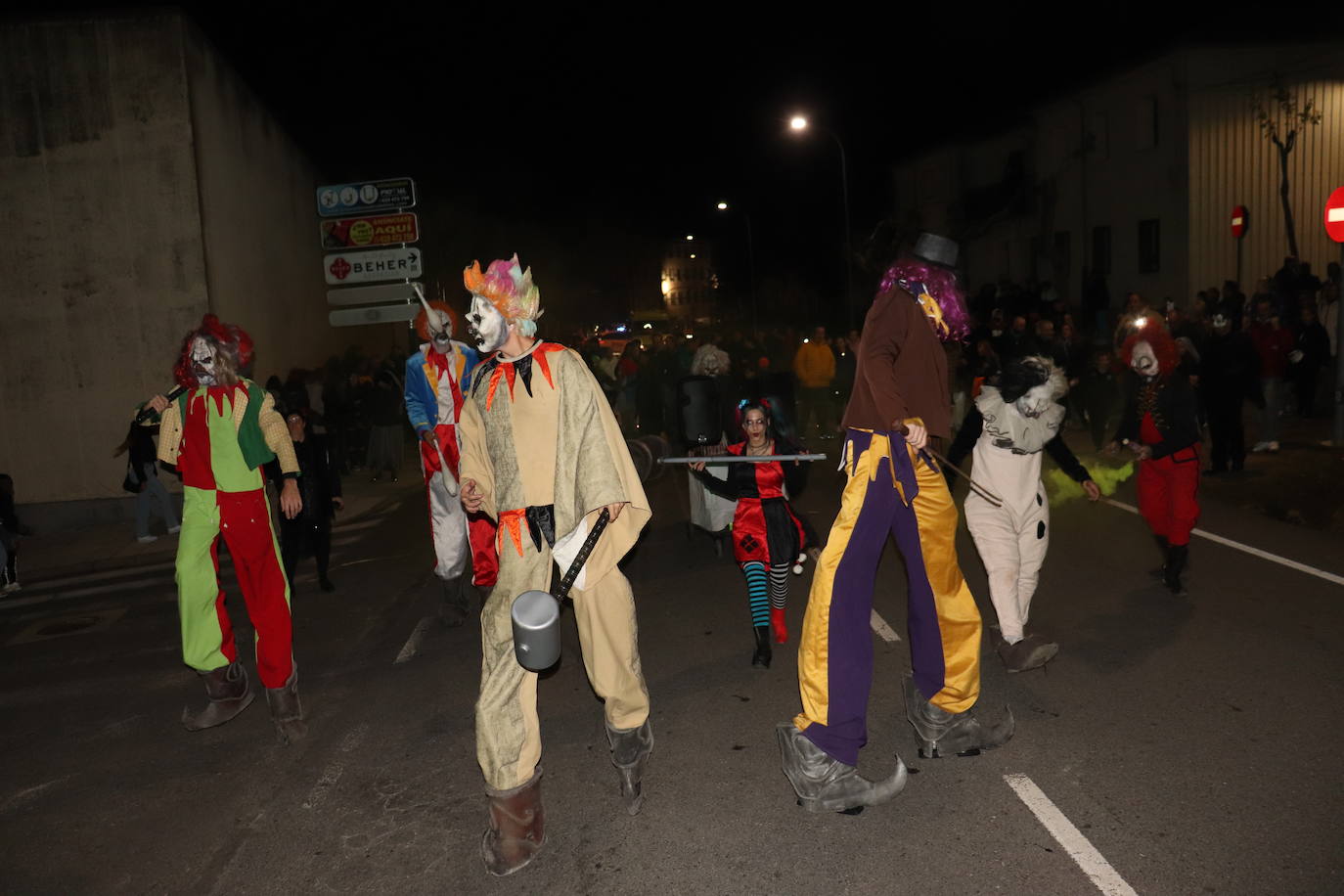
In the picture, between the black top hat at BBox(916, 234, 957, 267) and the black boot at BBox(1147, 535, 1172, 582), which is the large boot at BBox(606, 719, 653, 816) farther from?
the black boot at BBox(1147, 535, 1172, 582)

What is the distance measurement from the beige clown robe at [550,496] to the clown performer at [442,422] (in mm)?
2656

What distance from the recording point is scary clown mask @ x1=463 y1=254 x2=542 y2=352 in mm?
3928

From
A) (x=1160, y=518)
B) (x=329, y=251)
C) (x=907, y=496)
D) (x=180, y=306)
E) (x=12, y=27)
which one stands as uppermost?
(x=12, y=27)

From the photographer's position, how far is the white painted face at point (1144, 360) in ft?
21.8

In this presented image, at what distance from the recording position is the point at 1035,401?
521 centimetres

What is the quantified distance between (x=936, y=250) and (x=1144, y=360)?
10.6 ft

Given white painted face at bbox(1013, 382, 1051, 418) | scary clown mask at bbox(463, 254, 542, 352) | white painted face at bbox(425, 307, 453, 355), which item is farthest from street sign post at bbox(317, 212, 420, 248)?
scary clown mask at bbox(463, 254, 542, 352)

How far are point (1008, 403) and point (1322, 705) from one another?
199cm

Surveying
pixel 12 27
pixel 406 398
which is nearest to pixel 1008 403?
pixel 406 398

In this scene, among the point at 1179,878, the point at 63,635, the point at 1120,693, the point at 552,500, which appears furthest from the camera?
the point at 63,635

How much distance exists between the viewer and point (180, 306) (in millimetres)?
13742

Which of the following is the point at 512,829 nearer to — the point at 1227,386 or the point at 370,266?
the point at 1227,386

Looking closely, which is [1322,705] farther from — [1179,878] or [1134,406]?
[1134,406]

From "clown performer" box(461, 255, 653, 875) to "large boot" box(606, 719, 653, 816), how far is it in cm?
1
